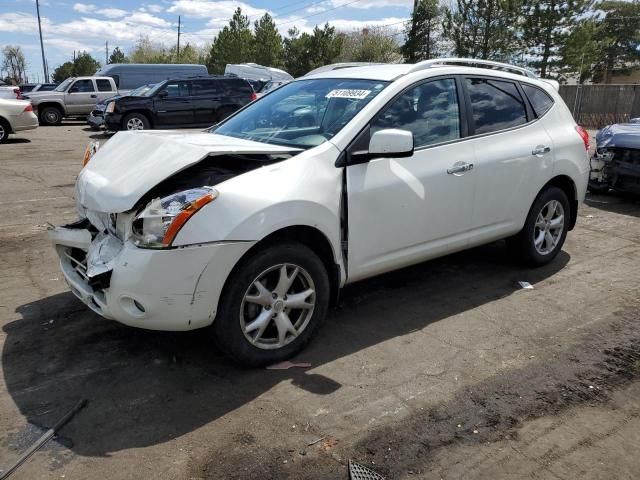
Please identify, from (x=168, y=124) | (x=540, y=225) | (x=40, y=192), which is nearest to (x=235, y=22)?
(x=168, y=124)

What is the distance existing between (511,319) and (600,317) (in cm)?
71

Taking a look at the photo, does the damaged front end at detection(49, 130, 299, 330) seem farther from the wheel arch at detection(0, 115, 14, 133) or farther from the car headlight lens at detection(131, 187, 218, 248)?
the wheel arch at detection(0, 115, 14, 133)

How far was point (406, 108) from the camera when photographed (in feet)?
13.2

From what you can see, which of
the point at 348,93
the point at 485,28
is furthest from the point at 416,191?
the point at 485,28

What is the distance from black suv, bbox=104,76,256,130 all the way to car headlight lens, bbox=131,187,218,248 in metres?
13.9

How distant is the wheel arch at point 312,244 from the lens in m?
3.24

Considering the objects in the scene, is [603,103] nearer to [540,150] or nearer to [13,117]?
[13,117]

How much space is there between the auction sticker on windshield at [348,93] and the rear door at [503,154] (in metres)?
0.99

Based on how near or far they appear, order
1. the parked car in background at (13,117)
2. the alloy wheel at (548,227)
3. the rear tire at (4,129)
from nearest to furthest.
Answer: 1. the alloy wheel at (548,227)
2. the parked car in background at (13,117)
3. the rear tire at (4,129)

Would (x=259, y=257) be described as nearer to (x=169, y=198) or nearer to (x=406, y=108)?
(x=169, y=198)

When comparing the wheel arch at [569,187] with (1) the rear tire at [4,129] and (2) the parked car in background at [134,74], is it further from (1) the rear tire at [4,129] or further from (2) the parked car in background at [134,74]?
(2) the parked car in background at [134,74]

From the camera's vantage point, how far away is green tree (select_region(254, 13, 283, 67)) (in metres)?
53.5

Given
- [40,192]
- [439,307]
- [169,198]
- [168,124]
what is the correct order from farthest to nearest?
[168,124], [40,192], [439,307], [169,198]

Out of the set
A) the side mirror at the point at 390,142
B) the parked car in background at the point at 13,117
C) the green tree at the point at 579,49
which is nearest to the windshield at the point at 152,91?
the parked car in background at the point at 13,117
